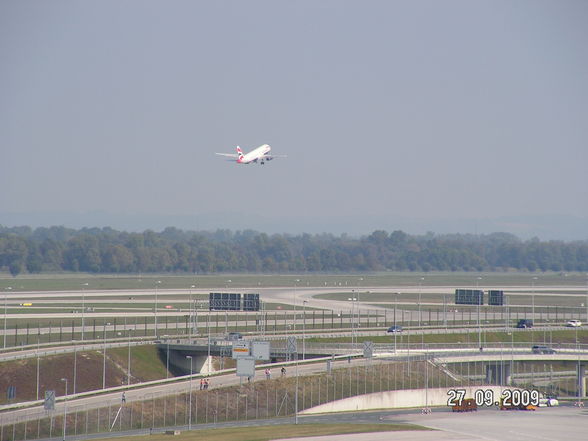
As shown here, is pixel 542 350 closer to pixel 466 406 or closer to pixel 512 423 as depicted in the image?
pixel 466 406

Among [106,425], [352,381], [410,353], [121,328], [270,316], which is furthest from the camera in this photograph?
[270,316]

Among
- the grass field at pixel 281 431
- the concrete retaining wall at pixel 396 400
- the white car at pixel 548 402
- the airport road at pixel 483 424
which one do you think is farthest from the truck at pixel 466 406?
the grass field at pixel 281 431

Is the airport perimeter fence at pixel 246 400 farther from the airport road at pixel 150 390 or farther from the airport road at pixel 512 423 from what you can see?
the airport road at pixel 512 423

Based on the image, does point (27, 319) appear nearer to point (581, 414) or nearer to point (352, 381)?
point (352, 381)

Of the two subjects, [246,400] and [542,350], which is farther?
[542,350]

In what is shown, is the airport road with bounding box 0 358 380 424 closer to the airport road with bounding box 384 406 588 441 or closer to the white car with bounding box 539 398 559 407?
the airport road with bounding box 384 406 588 441

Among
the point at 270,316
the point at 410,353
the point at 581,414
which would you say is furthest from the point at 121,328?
the point at 581,414

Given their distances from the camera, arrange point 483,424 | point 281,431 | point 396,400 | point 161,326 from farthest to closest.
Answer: point 161,326 → point 396,400 → point 483,424 → point 281,431

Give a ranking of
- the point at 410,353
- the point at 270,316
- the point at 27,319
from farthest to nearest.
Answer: the point at 270,316
the point at 27,319
the point at 410,353

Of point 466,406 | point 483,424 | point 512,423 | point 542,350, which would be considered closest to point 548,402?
point 466,406
